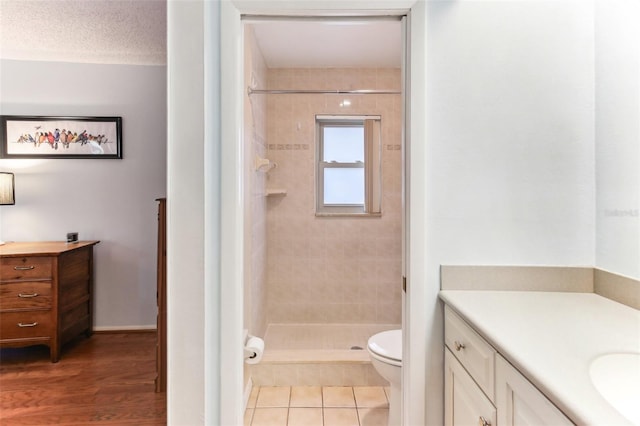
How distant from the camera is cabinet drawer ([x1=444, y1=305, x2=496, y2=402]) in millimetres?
1011

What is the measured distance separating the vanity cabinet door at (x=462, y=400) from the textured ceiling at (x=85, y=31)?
9.14 ft

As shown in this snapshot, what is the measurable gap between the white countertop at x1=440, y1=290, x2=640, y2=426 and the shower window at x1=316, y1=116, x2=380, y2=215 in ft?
6.91

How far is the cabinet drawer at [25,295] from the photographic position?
8.76 ft

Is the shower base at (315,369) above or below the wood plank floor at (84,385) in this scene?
above

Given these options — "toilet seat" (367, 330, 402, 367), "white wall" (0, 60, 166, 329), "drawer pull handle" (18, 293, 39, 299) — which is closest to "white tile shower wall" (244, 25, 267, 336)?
"toilet seat" (367, 330, 402, 367)

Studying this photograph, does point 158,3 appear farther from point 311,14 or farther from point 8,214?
point 8,214

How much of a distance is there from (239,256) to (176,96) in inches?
24.3

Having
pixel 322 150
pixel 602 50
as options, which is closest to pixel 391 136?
pixel 322 150

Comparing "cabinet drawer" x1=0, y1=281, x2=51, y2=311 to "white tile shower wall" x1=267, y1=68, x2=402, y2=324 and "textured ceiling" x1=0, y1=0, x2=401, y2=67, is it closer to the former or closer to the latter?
"white tile shower wall" x1=267, y1=68, x2=402, y2=324

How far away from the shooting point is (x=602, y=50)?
1.32 m

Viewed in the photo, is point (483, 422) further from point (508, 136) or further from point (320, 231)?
point (320, 231)

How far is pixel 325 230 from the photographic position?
3.35 meters

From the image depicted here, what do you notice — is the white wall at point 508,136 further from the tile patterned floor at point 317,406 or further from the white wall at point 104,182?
the white wall at point 104,182

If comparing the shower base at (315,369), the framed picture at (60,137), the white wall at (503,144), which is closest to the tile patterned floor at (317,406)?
the shower base at (315,369)
